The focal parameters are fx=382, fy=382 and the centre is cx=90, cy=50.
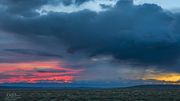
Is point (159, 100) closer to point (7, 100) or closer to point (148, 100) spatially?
point (148, 100)

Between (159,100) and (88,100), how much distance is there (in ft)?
44.5

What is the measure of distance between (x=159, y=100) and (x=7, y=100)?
94.8ft

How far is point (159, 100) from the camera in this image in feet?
239

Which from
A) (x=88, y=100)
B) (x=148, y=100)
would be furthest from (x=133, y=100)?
(x=88, y=100)

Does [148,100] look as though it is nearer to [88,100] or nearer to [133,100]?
[133,100]

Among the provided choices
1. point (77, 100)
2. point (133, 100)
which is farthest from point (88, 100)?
point (133, 100)

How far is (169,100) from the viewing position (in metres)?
71.7

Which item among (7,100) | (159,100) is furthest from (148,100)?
(7,100)

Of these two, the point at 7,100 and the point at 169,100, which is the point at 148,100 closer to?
the point at 169,100

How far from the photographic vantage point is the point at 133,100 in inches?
2847

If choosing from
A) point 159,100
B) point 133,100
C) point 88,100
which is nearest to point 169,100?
point 159,100

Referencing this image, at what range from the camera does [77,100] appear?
7469 cm

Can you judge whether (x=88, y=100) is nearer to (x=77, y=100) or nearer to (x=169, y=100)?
(x=77, y=100)

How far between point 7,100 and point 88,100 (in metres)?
15.4
